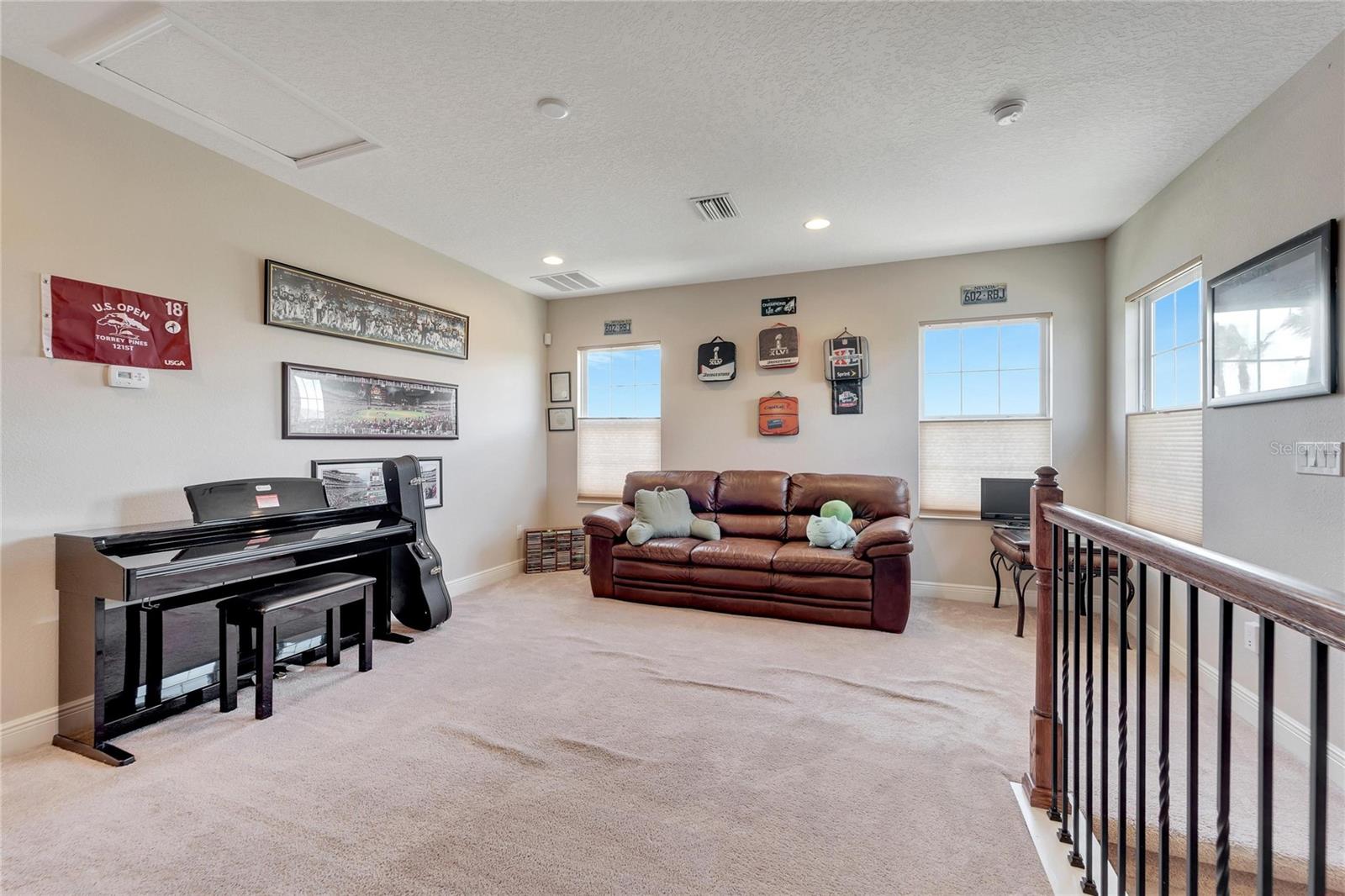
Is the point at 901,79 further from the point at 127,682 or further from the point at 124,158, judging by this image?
the point at 127,682

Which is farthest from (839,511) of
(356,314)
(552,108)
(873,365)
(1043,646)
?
(356,314)

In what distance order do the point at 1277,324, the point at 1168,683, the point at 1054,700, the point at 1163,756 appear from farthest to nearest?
the point at 1277,324 → the point at 1054,700 → the point at 1163,756 → the point at 1168,683

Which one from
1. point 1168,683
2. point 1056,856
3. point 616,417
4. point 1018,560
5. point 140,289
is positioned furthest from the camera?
point 616,417

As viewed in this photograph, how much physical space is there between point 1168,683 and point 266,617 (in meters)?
3.07

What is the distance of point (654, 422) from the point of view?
5383 mm

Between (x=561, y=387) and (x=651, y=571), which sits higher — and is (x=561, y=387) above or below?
above

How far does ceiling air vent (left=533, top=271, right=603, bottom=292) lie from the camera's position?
4845mm

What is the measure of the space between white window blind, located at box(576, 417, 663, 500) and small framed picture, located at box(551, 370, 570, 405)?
11.1 inches

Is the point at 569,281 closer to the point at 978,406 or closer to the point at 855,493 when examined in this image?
the point at 855,493

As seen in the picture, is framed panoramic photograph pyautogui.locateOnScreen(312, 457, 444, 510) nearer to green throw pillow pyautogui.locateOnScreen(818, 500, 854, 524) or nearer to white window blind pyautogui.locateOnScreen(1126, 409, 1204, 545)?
green throw pillow pyautogui.locateOnScreen(818, 500, 854, 524)

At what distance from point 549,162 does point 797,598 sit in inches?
117

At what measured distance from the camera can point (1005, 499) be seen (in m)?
4.13

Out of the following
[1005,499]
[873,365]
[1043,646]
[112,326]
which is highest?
[873,365]

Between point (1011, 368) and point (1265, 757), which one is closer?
point (1265, 757)
